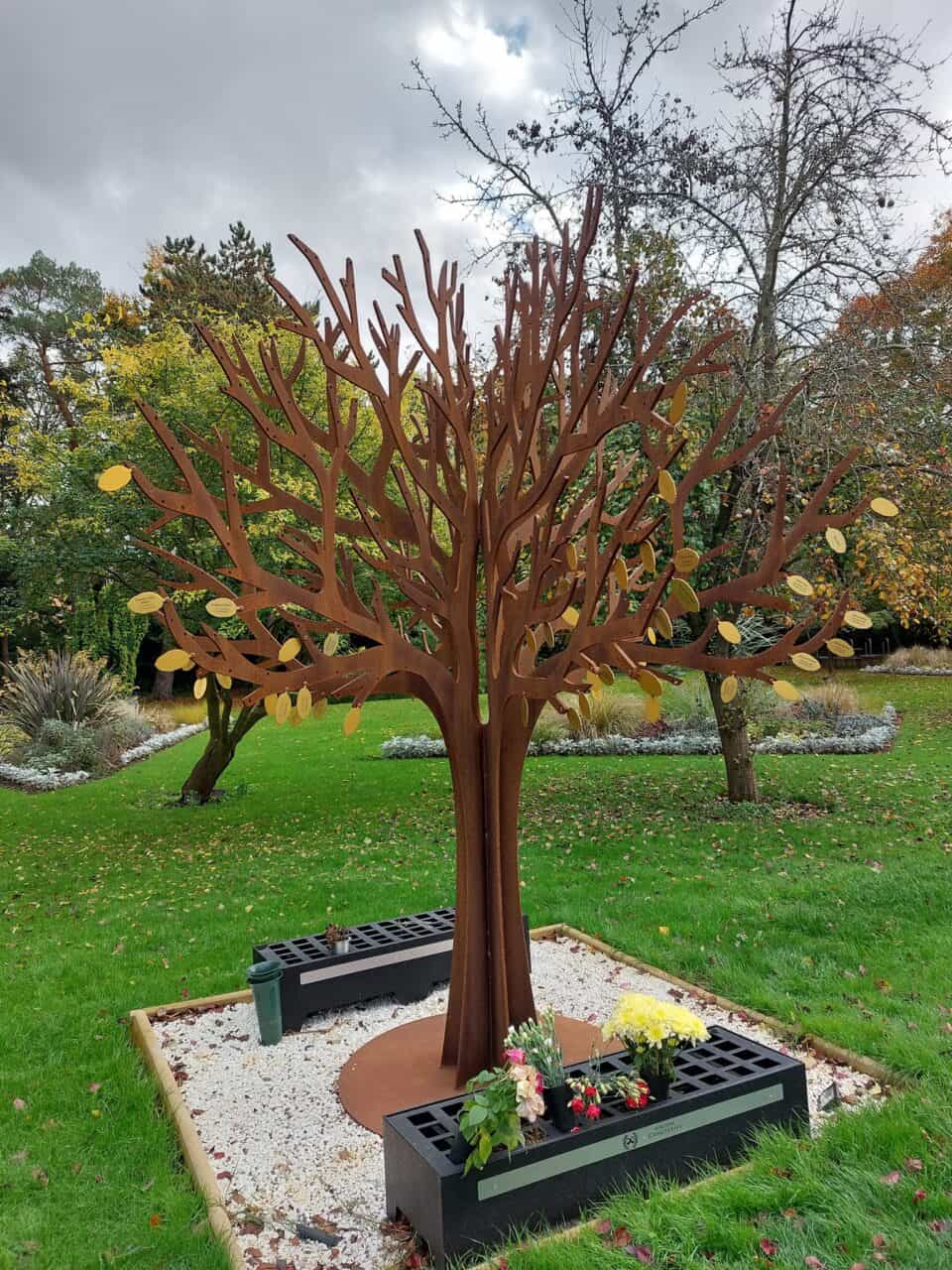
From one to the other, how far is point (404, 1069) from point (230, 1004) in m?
1.30

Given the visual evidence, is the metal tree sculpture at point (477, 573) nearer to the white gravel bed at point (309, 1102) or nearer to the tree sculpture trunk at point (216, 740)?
the white gravel bed at point (309, 1102)

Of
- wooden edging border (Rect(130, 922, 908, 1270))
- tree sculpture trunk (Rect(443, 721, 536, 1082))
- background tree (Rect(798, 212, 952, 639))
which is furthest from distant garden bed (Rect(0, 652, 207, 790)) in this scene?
background tree (Rect(798, 212, 952, 639))

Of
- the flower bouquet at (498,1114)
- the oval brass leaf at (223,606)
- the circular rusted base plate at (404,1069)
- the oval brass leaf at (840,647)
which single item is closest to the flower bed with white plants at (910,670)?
the circular rusted base plate at (404,1069)

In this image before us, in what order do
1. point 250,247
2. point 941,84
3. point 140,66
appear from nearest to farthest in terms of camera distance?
point 140,66
point 941,84
point 250,247

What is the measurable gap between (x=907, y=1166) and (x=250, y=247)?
28.3 metres

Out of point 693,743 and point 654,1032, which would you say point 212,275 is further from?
point 654,1032

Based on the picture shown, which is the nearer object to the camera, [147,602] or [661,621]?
[661,621]

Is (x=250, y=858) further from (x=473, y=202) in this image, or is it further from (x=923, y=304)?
(x=923, y=304)

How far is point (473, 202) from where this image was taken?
7910 millimetres

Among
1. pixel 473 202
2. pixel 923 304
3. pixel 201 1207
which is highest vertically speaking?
pixel 473 202

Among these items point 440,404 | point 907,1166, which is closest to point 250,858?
point 440,404

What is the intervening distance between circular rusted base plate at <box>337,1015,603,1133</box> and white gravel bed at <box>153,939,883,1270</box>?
0.07 m

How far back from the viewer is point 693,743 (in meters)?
12.2

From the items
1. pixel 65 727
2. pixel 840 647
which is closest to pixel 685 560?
pixel 840 647
